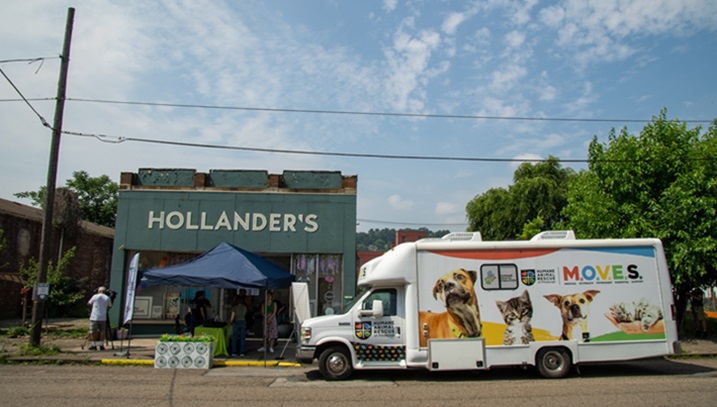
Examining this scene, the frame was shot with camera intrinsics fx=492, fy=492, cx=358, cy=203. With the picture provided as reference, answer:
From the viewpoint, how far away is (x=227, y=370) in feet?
37.0

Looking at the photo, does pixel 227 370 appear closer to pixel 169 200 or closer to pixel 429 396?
pixel 429 396

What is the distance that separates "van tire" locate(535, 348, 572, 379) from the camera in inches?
390

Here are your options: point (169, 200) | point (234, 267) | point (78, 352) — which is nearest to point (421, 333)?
point (234, 267)

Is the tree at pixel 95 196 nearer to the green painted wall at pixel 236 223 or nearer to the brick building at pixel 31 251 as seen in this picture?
the brick building at pixel 31 251

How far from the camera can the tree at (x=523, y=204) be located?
3120 centimetres

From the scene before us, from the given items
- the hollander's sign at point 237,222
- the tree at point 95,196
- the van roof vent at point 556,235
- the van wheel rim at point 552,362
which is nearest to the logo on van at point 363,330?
the van wheel rim at point 552,362

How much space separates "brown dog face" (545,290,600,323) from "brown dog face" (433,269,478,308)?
157cm

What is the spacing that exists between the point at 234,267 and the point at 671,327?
10.1m

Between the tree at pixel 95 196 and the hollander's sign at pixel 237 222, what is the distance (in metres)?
32.1

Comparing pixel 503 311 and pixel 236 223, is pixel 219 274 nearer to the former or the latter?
pixel 236 223

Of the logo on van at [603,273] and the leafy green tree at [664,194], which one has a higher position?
the leafy green tree at [664,194]

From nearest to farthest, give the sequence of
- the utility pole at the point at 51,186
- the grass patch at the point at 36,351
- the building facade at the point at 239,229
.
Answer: the grass patch at the point at 36,351 → the utility pole at the point at 51,186 → the building facade at the point at 239,229

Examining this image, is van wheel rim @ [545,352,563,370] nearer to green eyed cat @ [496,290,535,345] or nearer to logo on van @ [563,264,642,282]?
green eyed cat @ [496,290,535,345]

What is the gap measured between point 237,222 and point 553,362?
1106 cm
